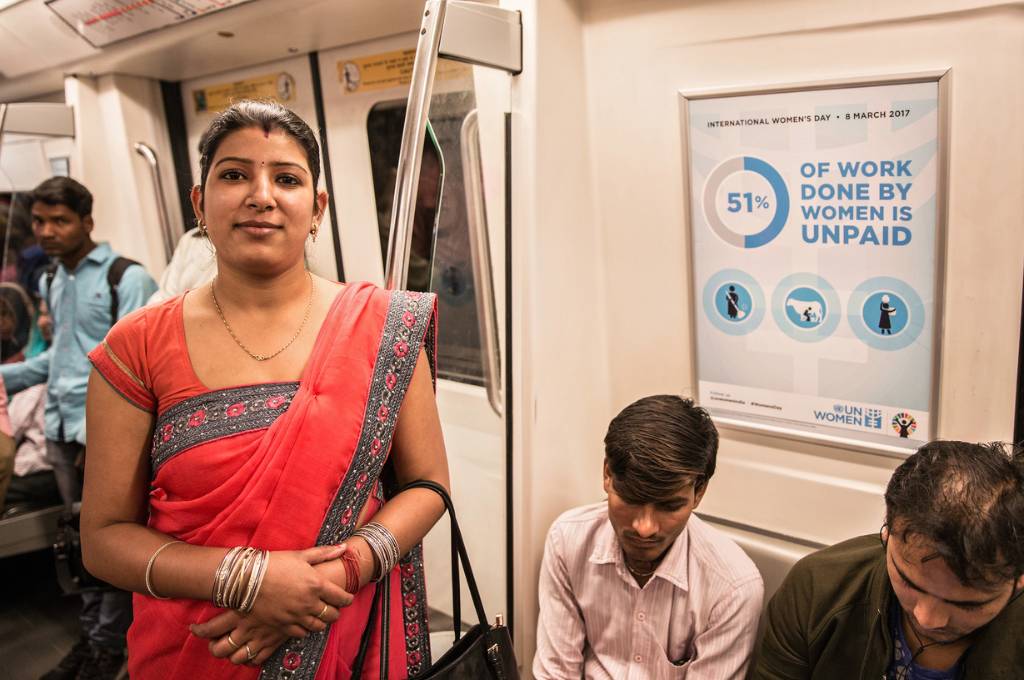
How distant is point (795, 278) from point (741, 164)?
33cm

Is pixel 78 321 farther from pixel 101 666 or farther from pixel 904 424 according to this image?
pixel 904 424

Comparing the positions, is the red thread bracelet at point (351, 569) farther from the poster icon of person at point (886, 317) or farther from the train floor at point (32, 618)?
the train floor at point (32, 618)

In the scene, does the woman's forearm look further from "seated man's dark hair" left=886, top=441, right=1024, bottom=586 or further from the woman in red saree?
"seated man's dark hair" left=886, top=441, right=1024, bottom=586

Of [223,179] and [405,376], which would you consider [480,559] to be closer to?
[405,376]

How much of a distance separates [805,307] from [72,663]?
10.7 feet

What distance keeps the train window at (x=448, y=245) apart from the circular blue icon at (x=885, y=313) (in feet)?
3.47

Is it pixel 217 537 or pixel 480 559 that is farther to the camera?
pixel 480 559

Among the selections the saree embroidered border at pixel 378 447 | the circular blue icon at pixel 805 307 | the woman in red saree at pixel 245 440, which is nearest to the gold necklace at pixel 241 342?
the woman in red saree at pixel 245 440

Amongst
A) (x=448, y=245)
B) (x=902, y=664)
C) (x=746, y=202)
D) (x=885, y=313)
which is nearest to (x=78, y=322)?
(x=448, y=245)

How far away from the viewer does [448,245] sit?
6.84 ft

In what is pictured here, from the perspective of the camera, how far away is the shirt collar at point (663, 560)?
1.78 meters

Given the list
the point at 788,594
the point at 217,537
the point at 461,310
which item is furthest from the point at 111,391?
the point at 788,594

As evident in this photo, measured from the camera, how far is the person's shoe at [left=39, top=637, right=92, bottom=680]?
3021 mm

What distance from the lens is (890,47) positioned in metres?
1.60
